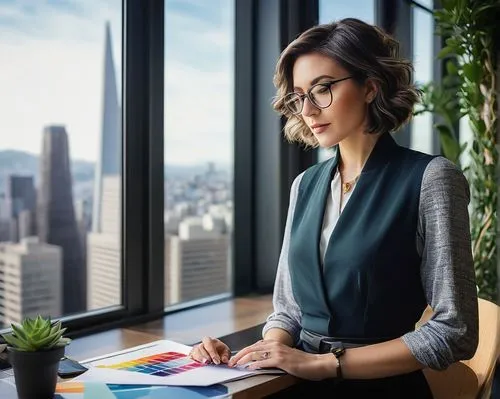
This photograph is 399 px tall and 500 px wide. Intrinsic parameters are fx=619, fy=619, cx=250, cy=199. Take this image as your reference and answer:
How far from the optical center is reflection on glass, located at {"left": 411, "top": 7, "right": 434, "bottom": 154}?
3.91 m

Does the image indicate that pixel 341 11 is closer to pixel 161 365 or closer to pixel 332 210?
pixel 332 210

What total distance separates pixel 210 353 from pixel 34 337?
1.33ft

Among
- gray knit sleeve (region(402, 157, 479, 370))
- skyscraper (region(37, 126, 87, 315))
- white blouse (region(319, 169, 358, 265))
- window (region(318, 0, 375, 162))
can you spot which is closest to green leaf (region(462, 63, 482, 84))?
window (region(318, 0, 375, 162))

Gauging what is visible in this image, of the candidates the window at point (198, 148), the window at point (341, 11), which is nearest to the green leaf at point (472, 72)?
the window at point (341, 11)

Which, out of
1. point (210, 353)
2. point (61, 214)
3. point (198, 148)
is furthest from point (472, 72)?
point (210, 353)

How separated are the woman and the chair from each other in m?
0.18

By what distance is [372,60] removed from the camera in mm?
1481

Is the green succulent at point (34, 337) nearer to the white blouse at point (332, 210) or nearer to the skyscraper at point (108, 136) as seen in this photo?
the white blouse at point (332, 210)

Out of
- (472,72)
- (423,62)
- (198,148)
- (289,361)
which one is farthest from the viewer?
(423,62)

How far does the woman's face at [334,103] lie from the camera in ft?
4.86

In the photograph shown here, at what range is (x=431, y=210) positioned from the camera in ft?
4.45

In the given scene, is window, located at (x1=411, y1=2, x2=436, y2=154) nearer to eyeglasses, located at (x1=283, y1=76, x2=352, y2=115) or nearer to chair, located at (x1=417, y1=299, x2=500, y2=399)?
chair, located at (x1=417, y1=299, x2=500, y2=399)

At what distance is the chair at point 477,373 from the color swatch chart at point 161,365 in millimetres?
676

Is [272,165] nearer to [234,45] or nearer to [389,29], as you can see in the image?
[234,45]
